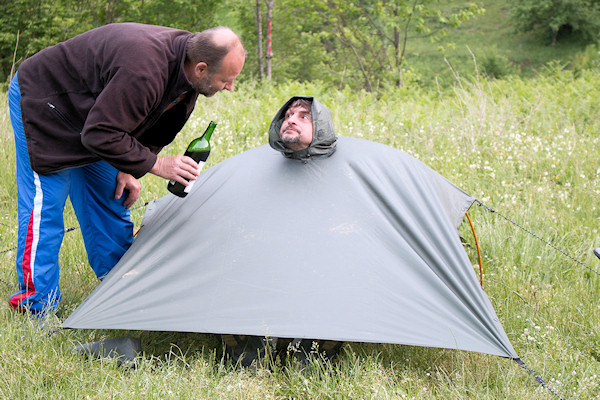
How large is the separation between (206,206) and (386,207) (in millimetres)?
1074

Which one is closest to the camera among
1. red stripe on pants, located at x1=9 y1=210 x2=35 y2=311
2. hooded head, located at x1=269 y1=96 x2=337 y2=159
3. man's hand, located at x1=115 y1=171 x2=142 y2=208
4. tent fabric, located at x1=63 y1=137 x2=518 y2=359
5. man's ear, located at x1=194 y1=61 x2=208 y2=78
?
tent fabric, located at x1=63 y1=137 x2=518 y2=359

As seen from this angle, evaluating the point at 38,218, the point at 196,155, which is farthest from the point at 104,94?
the point at 38,218

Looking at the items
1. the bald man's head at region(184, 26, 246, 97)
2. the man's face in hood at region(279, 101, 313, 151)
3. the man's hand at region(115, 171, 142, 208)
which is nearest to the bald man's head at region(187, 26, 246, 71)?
the bald man's head at region(184, 26, 246, 97)

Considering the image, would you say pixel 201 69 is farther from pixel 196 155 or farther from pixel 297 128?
pixel 297 128

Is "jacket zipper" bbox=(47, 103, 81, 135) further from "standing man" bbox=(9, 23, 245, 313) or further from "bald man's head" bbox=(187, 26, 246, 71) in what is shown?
"bald man's head" bbox=(187, 26, 246, 71)

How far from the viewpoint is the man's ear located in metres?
2.97

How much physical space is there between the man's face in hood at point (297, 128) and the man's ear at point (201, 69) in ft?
2.14

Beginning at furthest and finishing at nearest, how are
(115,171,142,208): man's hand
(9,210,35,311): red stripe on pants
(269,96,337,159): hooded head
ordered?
(115,171,142,208): man's hand → (269,96,337,159): hooded head → (9,210,35,311): red stripe on pants

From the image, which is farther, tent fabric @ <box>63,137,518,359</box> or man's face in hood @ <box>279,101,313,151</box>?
man's face in hood @ <box>279,101,313,151</box>

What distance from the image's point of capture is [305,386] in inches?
113

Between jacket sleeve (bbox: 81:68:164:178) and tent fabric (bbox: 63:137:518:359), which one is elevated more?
jacket sleeve (bbox: 81:68:164:178)

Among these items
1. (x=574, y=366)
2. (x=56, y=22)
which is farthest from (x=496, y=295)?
(x=56, y=22)

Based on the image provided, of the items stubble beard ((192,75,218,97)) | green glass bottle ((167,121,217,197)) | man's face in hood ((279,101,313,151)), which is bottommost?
green glass bottle ((167,121,217,197))

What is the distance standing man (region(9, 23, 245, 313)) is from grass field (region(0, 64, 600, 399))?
0.53m
